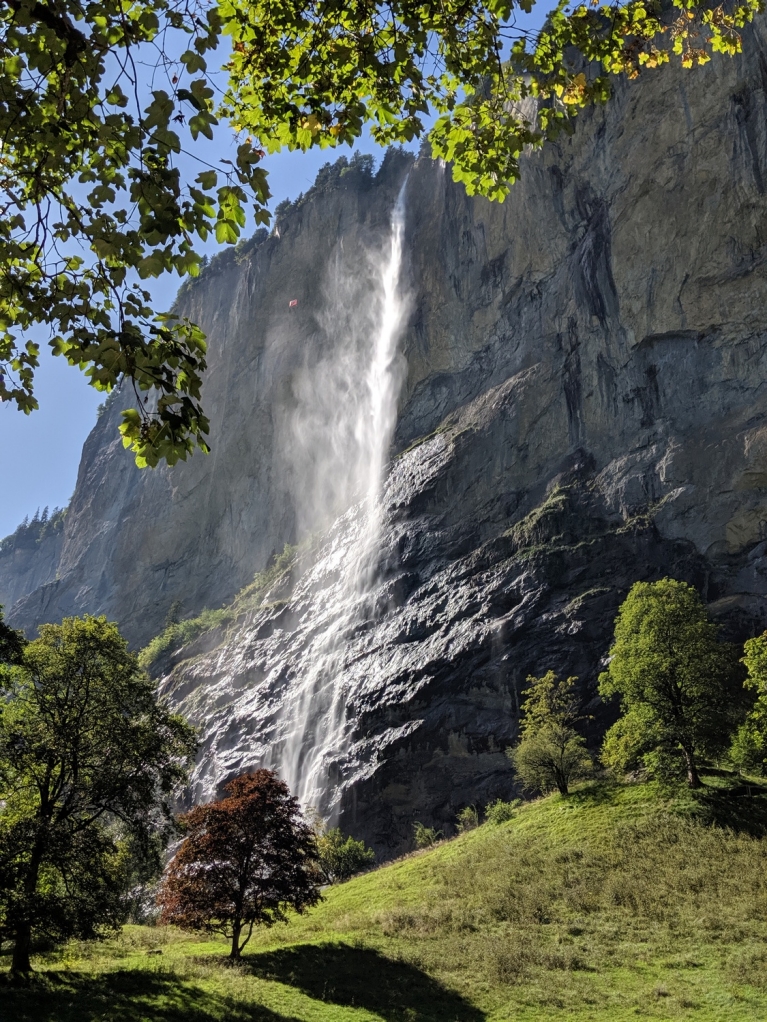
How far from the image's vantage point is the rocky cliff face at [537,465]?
41031 mm

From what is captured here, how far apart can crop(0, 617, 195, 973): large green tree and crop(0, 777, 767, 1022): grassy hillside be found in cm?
186

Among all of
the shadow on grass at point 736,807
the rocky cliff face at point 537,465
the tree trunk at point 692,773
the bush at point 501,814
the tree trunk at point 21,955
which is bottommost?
the tree trunk at point 21,955

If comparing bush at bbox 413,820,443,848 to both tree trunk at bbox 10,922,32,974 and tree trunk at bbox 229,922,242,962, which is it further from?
tree trunk at bbox 10,922,32,974

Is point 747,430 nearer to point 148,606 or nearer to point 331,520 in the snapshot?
point 331,520

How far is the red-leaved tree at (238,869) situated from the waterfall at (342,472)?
22.4m

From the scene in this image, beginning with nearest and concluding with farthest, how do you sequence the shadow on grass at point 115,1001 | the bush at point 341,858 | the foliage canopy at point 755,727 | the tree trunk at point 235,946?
the shadow on grass at point 115,1001 < the tree trunk at point 235,946 < the foliage canopy at point 755,727 < the bush at point 341,858

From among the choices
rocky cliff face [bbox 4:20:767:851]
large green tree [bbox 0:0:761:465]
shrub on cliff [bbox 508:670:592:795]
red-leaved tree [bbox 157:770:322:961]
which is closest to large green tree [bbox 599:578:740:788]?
shrub on cliff [bbox 508:670:592:795]

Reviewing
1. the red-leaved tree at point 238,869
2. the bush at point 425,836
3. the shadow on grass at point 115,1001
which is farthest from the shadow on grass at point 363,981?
the bush at point 425,836

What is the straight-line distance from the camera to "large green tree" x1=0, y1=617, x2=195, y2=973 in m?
13.9

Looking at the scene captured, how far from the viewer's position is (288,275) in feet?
299

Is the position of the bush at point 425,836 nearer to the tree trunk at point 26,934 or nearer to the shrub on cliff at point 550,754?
the shrub on cliff at point 550,754

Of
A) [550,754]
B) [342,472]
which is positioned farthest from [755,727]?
[342,472]

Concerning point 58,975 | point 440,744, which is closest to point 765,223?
point 440,744

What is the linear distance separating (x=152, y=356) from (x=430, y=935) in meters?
19.3
